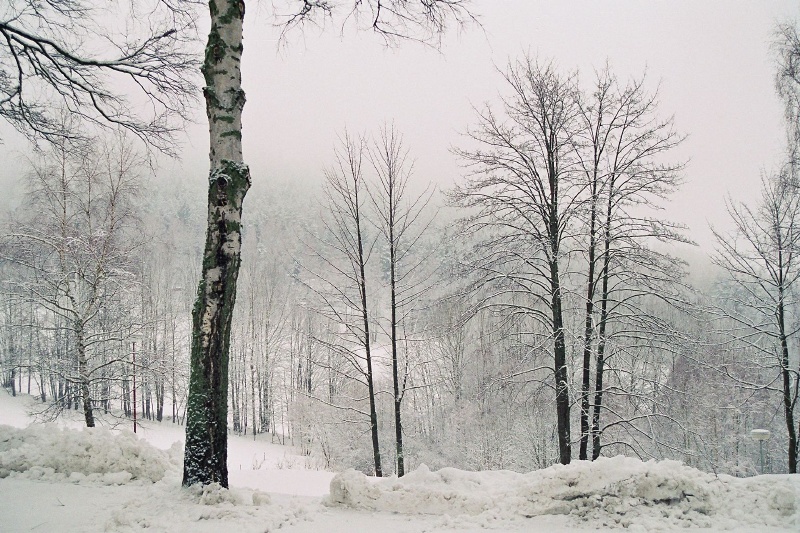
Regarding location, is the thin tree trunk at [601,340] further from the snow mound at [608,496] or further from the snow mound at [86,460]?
the snow mound at [86,460]

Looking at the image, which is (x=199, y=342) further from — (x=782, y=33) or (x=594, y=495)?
(x=782, y=33)

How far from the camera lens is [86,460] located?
15.8ft

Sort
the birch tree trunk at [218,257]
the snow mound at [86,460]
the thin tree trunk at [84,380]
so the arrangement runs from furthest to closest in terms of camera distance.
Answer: the thin tree trunk at [84,380], the snow mound at [86,460], the birch tree trunk at [218,257]

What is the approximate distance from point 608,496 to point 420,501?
5.46 ft

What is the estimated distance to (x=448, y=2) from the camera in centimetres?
548

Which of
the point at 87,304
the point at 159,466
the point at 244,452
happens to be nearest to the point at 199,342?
the point at 159,466

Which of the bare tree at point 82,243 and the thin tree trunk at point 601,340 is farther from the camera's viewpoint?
the bare tree at point 82,243

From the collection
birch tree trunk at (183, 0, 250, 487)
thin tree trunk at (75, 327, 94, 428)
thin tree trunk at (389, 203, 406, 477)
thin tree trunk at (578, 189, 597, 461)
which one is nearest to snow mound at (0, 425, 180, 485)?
birch tree trunk at (183, 0, 250, 487)

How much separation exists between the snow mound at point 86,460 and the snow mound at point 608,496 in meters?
2.32

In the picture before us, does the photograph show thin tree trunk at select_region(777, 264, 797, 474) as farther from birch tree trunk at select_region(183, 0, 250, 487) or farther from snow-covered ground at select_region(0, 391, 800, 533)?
birch tree trunk at select_region(183, 0, 250, 487)

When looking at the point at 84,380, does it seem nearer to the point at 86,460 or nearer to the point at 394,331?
the point at 394,331

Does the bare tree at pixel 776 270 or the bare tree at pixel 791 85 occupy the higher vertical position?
the bare tree at pixel 791 85

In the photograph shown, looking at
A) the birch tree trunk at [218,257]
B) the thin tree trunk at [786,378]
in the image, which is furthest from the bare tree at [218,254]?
the thin tree trunk at [786,378]

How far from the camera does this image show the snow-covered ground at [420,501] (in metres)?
3.52
